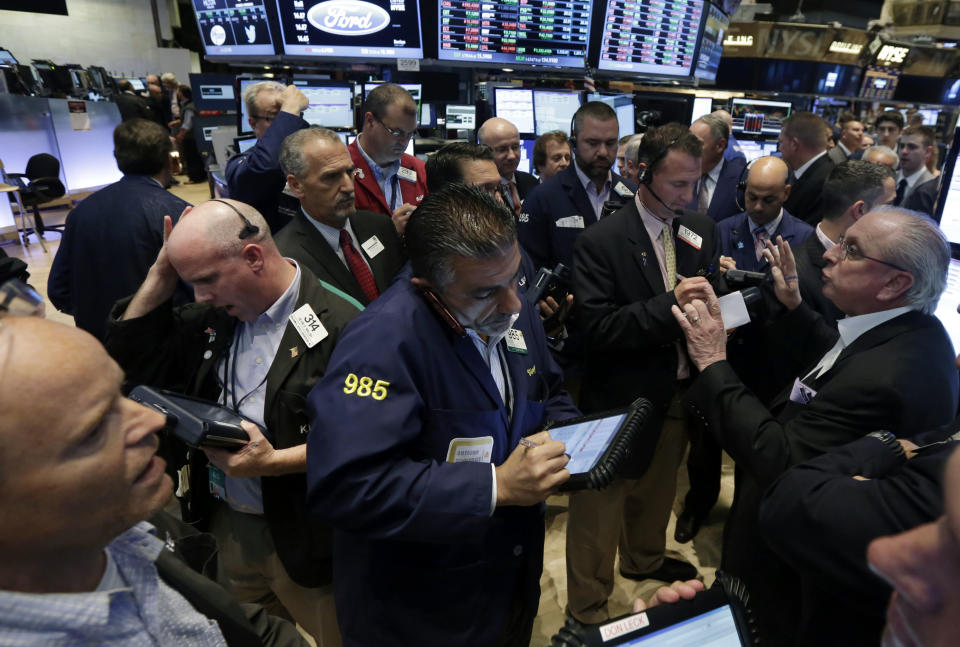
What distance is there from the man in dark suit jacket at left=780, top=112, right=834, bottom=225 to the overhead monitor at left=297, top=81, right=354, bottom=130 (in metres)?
3.96

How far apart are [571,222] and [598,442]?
1982 mm

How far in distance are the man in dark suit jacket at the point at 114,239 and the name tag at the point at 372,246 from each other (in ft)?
2.74

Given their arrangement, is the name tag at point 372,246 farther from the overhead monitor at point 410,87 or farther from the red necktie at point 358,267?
the overhead monitor at point 410,87

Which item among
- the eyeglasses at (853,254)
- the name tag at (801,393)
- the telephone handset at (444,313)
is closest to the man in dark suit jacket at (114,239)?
the telephone handset at (444,313)

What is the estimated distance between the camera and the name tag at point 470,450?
1.37 meters

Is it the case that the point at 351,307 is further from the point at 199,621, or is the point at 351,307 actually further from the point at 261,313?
the point at 199,621

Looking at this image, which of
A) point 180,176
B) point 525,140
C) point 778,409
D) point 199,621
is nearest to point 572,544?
point 778,409

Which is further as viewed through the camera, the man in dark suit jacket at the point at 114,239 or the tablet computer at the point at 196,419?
the man in dark suit jacket at the point at 114,239

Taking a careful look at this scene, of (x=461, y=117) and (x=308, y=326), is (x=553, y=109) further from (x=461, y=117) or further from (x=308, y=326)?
(x=308, y=326)

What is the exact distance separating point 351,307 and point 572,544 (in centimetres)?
157

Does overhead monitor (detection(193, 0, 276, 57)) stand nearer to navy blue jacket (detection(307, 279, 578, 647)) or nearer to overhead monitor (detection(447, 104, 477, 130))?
overhead monitor (detection(447, 104, 477, 130))

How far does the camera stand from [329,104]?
5.56m

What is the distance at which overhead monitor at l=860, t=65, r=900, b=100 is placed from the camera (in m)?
14.8

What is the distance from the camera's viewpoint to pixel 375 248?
2.67 m
